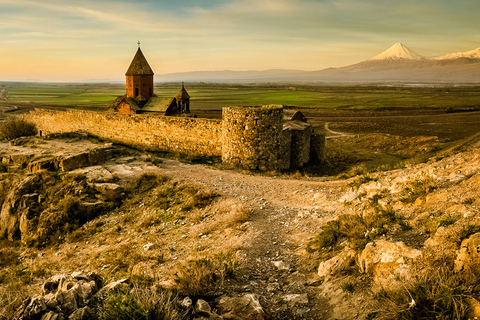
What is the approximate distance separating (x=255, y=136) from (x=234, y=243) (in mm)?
7277

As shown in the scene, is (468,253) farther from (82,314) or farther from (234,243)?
(82,314)

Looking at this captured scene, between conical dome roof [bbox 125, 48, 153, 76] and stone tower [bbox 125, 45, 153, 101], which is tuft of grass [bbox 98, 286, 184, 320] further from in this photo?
conical dome roof [bbox 125, 48, 153, 76]

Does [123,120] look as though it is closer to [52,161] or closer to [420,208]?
[52,161]

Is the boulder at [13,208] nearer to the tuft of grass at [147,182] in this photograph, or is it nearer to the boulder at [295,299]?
the tuft of grass at [147,182]

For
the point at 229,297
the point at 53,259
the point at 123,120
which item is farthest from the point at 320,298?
the point at 123,120

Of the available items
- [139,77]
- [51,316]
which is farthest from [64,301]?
[139,77]

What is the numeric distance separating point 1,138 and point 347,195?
78.6 ft

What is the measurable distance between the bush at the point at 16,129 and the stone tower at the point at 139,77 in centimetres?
779

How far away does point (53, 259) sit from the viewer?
8398 millimetres

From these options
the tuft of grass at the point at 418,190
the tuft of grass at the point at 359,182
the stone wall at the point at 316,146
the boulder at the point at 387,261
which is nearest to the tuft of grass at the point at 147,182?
the tuft of grass at the point at 359,182

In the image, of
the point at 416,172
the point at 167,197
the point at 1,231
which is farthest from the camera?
the point at 1,231

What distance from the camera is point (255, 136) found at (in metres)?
13.2

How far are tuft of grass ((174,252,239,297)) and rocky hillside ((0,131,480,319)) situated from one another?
0.06 feet

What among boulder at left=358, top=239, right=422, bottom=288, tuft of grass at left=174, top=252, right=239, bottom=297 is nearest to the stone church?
tuft of grass at left=174, top=252, right=239, bottom=297
